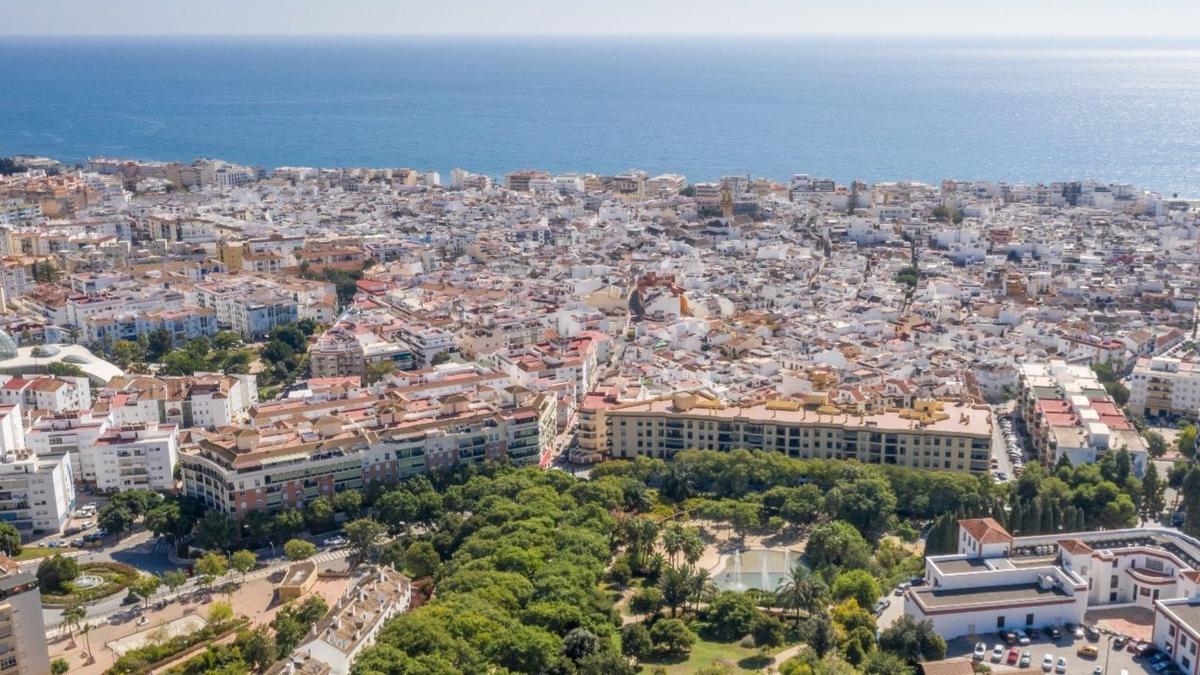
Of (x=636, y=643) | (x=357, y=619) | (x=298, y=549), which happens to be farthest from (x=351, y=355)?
(x=636, y=643)

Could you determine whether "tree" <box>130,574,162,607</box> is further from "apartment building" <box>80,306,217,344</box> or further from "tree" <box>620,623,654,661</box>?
"apartment building" <box>80,306,217,344</box>

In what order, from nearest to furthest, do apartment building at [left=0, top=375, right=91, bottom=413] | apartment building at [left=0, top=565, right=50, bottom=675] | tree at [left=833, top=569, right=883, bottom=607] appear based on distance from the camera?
apartment building at [left=0, top=565, right=50, bottom=675], tree at [left=833, top=569, right=883, bottom=607], apartment building at [left=0, top=375, right=91, bottom=413]

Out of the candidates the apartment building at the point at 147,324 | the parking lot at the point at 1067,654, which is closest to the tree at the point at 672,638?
the parking lot at the point at 1067,654

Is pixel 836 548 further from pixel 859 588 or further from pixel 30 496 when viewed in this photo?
pixel 30 496

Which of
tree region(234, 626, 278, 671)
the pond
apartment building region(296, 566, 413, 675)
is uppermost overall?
apartment building region(296, 566, 413, 675)

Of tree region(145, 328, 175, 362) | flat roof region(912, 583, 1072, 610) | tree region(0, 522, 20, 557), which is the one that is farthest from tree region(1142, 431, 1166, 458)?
tree region(145, 328, 175, 362)

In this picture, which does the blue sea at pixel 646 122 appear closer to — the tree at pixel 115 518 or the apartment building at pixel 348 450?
the apartment building at pixel 348 450
